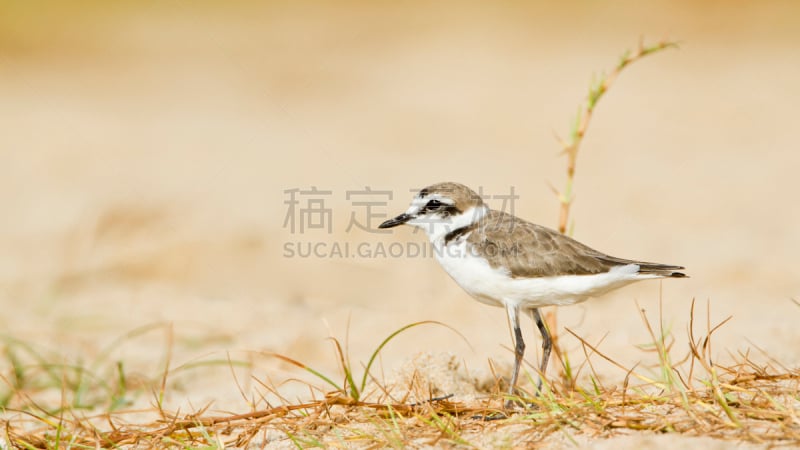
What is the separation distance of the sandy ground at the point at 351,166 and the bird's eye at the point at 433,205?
84 cm

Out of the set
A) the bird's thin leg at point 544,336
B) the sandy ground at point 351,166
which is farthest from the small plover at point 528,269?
the sandy ground at point 351,166

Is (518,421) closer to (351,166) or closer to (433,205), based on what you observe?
(433,205)

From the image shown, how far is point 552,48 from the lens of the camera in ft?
51.8

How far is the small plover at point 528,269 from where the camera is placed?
4.26 m

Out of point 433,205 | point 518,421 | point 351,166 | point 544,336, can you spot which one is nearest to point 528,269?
point 544,336

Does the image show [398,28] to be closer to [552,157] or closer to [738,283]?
[552,157]

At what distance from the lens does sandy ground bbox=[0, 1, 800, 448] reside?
21.6 feet

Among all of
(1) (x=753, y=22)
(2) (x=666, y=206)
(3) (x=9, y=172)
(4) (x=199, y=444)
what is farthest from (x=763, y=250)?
(1) (x=753, y=22)

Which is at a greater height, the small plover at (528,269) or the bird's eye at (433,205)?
the bird's eye at (433,205)

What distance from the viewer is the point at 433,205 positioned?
15.3 ft

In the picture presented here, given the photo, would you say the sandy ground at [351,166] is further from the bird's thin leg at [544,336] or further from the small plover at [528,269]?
the small plover at [528,269]

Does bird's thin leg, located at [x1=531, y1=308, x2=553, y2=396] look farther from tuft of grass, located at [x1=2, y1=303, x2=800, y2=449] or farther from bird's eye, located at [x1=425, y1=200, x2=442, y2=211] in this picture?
bird's eye, located at [x1=425, y1=200, x2=442, y2=211]

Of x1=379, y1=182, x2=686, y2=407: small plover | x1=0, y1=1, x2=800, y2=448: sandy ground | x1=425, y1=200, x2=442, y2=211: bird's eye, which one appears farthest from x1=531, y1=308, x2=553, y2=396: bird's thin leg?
x1=425, y1=200, x2=442, y2=211: bird's eye

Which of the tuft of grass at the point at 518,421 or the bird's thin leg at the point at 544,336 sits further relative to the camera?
the bird's thin leg at the point at 544,336
